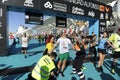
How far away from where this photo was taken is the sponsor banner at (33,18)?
50.2ft

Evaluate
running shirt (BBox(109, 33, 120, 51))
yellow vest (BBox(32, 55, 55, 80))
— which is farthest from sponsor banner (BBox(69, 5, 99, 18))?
yellow vest (BBox(32, 55, 55, 80))

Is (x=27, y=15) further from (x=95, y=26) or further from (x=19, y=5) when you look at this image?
(x=95, y=26)

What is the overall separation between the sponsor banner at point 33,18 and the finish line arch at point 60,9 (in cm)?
33

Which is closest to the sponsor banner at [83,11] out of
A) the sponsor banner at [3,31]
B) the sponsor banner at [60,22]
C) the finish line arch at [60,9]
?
the finish line arch at [60,9]

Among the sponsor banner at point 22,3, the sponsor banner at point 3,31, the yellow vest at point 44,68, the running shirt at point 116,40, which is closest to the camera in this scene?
the yellow vest at point 44,68

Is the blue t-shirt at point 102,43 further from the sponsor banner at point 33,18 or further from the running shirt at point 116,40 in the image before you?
the sponsor banner at point 33,18

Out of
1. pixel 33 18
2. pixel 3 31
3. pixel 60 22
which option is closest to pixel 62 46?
pixel 33 18

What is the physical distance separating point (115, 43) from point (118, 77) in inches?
60.9

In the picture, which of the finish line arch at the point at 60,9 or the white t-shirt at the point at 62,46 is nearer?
the white t-shirt at the point at 62,46

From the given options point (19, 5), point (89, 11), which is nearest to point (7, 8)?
point (19, 5)

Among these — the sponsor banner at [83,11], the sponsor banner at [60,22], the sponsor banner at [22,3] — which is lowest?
the sponsor banner at [60,22]

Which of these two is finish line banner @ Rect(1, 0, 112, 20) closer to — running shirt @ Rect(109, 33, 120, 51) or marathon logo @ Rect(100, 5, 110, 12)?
marathon logo @ Rect(100, 5, 110, 12)

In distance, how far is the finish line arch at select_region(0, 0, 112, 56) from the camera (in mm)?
15148

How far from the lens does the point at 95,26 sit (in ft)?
72.9
